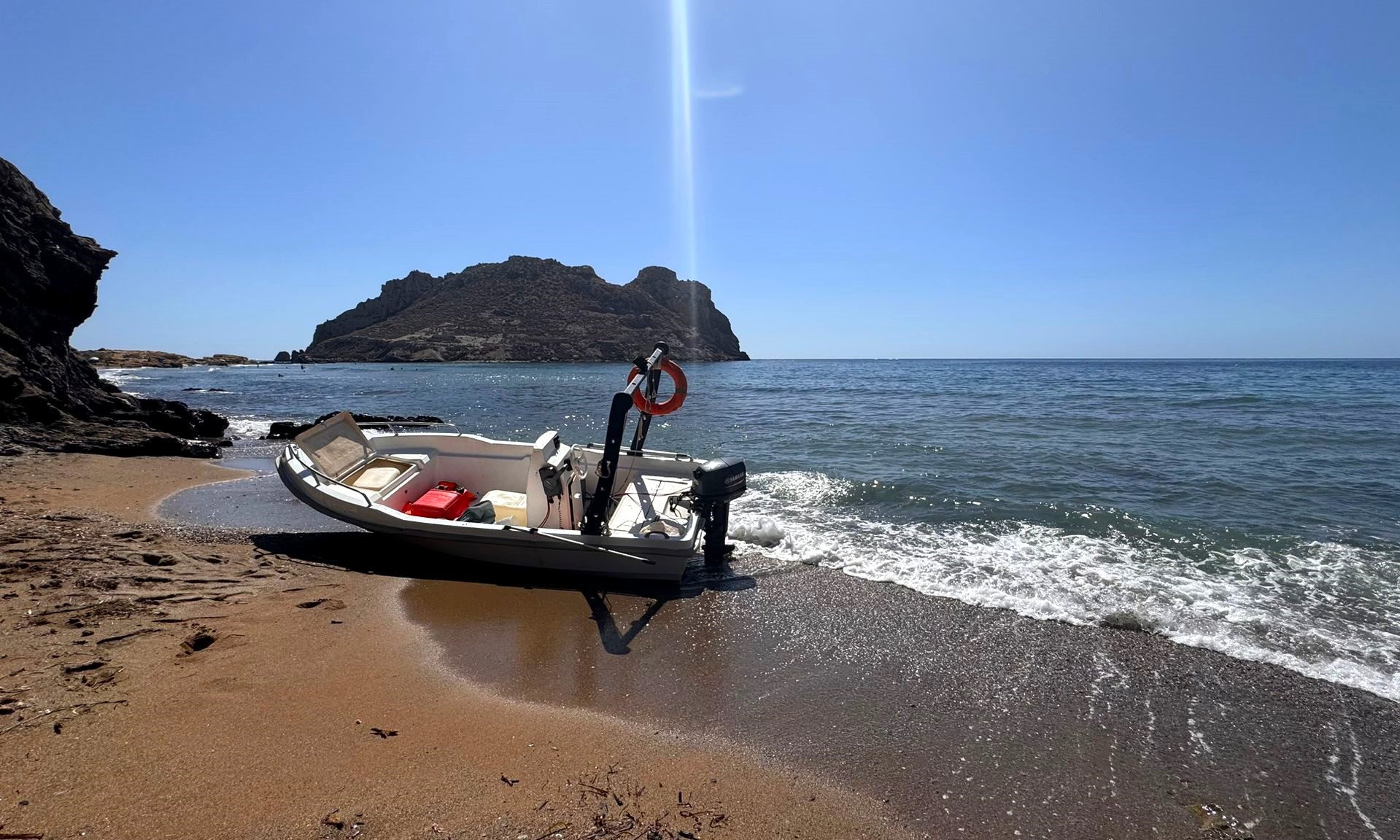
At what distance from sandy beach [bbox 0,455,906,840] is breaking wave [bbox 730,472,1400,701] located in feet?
13.8

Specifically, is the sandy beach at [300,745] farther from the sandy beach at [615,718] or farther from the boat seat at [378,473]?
the boat seat at [378,473]

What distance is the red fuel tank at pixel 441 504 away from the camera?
800 centimetres

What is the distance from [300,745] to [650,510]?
16.5 ft

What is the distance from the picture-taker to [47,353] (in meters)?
15.0

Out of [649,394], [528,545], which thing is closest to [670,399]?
[649,394]

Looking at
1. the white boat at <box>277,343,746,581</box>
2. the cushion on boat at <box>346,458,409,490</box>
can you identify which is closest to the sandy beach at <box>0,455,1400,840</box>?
the white boat at <box>277,343,746,581</box>

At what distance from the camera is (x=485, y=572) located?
7254mm

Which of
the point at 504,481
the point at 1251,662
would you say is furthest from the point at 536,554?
the point at 1251,662

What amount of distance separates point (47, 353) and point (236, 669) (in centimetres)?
1697

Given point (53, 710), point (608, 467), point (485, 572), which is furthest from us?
point (485, 572)

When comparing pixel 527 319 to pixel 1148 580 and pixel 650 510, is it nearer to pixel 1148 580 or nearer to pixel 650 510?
pixel 650 510

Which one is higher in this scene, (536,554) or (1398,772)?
(536,554)

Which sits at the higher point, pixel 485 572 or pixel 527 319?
pixel 527 319

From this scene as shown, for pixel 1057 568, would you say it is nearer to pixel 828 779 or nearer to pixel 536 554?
pixel 828 779
